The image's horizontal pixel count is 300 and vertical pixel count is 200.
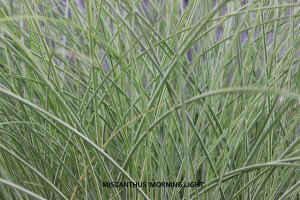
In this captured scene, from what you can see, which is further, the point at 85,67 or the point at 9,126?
the point at 85,67

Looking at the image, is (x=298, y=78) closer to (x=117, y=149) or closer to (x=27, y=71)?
(x=117, y=149)

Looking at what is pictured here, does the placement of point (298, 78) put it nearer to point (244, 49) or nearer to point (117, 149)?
point (244, 49)

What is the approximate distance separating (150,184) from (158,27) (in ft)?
1.47

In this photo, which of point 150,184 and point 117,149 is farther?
point 117,149

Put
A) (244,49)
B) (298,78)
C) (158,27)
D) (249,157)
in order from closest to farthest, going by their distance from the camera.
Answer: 1. (249,157)
2. (298,78)
3. (244,49)
4. (158,27)

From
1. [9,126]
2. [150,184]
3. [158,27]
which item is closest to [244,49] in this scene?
[158,27]

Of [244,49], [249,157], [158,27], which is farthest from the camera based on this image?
[158,27]

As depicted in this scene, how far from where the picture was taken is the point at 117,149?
869 mm

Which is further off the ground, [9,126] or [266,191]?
[9,126]

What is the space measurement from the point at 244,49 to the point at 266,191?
279 millimetres

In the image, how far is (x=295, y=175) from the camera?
0.77m

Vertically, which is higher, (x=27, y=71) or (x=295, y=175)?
(x=27, y=71)

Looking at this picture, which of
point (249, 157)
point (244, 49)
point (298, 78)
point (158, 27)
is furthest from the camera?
point (158, 27)

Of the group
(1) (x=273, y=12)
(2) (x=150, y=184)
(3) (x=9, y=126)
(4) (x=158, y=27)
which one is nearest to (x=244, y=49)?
(1) (x=273, y=12)
